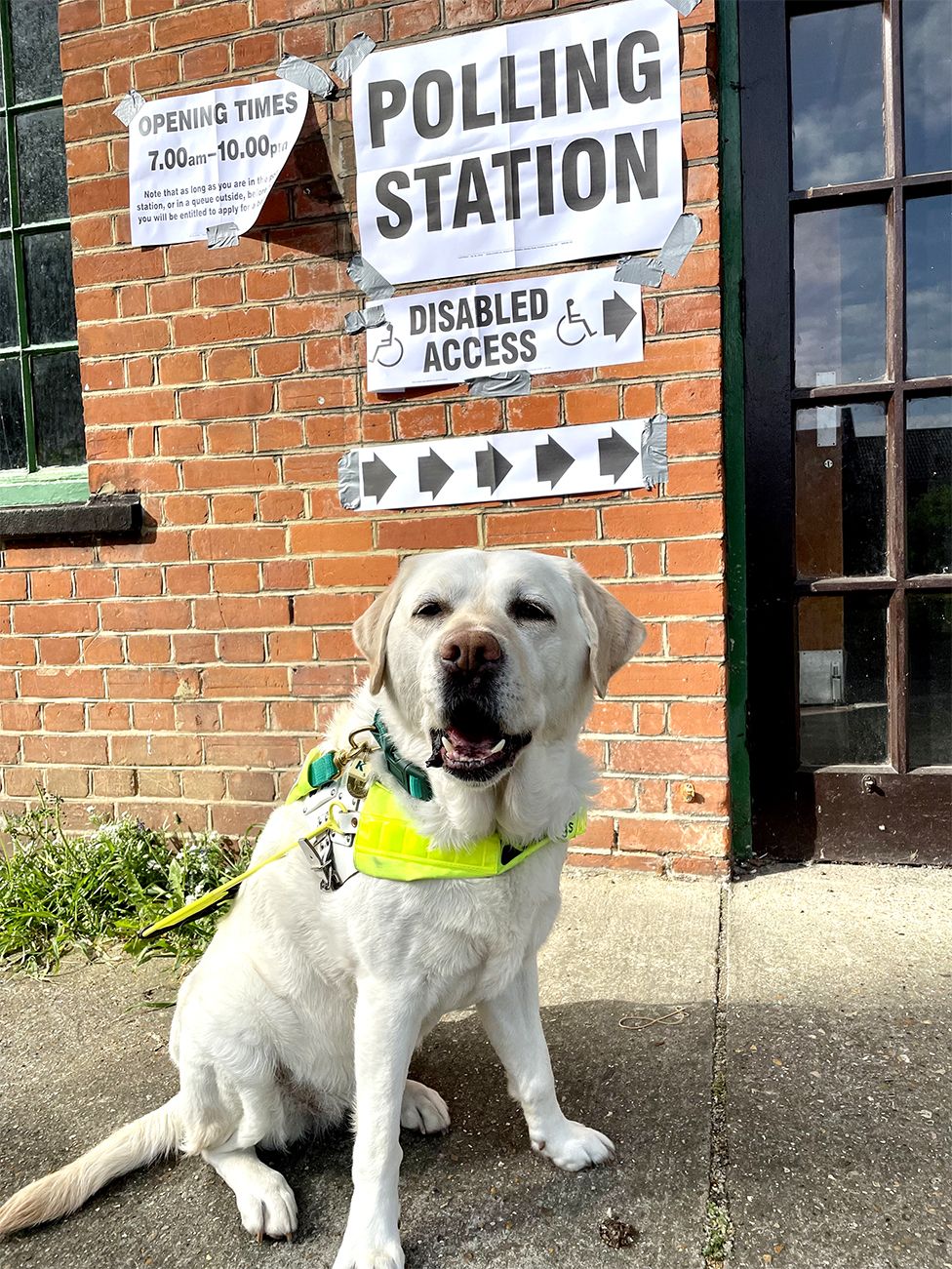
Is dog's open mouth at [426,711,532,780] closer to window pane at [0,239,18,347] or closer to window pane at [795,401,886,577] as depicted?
window pane at [795,401,886,577]

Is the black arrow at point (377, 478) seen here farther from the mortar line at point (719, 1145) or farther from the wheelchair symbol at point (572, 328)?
the mortar line at point (719, 1145)

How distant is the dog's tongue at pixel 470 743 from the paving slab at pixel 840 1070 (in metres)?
1.03

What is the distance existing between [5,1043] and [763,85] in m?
4.03

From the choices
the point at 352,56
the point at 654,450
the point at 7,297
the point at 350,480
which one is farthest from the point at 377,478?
the point at 7,297

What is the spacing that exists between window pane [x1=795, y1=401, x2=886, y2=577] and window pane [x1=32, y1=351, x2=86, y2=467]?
3098mm

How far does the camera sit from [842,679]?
327cm

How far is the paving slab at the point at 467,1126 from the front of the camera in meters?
1.70

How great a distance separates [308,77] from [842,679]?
10.1ft

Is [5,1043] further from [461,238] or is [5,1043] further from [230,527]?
[461,238]

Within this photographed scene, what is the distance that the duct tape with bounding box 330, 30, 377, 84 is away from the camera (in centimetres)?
327

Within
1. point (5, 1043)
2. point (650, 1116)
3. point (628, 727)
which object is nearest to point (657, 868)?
point (628, 727)

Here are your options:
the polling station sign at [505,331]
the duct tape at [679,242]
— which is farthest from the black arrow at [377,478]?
the duct tape at [679,242]

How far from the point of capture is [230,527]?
142 inches

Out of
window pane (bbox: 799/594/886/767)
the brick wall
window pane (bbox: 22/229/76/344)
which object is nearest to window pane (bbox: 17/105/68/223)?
window pane (bbox: 22/229/76/344)
